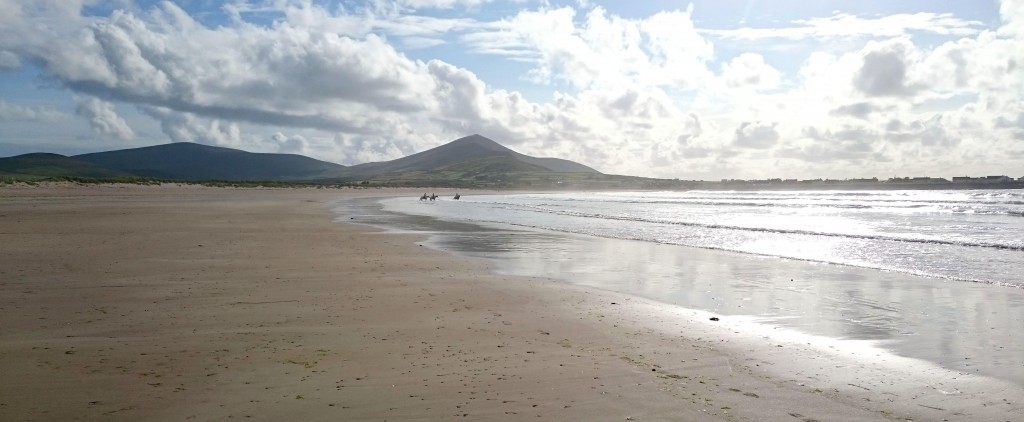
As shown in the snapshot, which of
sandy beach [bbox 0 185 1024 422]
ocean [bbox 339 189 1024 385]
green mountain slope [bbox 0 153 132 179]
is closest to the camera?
sandy beach [bbox 0 185 1024 422]

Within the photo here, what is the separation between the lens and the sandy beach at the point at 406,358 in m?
5.78

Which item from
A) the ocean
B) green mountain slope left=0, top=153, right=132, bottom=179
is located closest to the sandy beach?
the ocean

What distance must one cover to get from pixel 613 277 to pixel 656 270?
185 centimetres

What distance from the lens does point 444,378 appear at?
662cm

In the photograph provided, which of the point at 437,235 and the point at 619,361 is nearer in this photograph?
the point at 619,361

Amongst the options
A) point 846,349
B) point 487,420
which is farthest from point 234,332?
point 846,349

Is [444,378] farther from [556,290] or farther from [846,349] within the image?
[556,290]

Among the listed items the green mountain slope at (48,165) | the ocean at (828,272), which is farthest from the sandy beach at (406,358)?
the green mountain slope at (48,165)

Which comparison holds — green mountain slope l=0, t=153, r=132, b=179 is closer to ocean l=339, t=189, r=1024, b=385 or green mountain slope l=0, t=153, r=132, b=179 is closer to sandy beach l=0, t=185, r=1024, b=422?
ocean l=339, t=189, r=1024, b=385

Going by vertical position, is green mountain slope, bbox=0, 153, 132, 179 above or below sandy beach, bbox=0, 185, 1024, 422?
above

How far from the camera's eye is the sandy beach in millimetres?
5777

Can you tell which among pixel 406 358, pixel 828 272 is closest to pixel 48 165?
pixel 828 272

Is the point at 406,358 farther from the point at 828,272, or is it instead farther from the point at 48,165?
the point at 48,165

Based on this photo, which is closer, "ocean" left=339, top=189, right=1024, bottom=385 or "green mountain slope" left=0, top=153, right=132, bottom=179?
"ocean" left=339, top=189, right=1024, bottom=385
